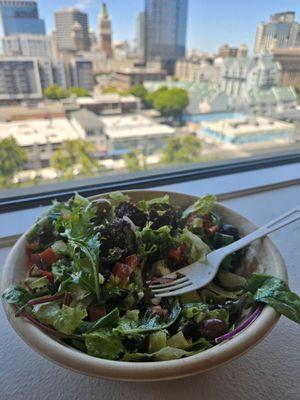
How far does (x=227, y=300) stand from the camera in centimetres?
43

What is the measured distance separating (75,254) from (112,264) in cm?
5

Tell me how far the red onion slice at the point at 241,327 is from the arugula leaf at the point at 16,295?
0.21 metres

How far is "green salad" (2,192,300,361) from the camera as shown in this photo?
13.9 inches

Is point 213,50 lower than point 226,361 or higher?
higher

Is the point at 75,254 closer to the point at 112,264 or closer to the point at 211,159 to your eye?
the point at 112,264

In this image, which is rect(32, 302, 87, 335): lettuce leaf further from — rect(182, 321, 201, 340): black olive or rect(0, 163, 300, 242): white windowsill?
rect(0, 163, 300, 242): white windowsill

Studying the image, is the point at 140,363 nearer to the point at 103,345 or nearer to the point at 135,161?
the point at 103,345

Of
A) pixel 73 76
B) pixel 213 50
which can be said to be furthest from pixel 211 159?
pixel 73 76

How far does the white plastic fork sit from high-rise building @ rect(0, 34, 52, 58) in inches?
25.9

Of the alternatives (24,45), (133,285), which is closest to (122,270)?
(133,285)

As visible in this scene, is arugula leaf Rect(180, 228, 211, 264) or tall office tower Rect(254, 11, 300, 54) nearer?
arugula leaf Rect(180, 228, 211, 264)

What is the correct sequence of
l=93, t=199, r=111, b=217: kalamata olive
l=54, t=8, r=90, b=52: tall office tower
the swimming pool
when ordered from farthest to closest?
the swimming pool < l=54, t=8, r=90, b=52: tall office tower < l=93, t=199, r=111, b=217: kalamata olive

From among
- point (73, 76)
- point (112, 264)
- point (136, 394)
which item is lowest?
point (136, 394)

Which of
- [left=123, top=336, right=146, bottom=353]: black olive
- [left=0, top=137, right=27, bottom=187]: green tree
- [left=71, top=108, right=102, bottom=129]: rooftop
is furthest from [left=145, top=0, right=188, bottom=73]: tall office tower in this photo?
[left=123, top=336, right=146, bottom=353]: black olive
